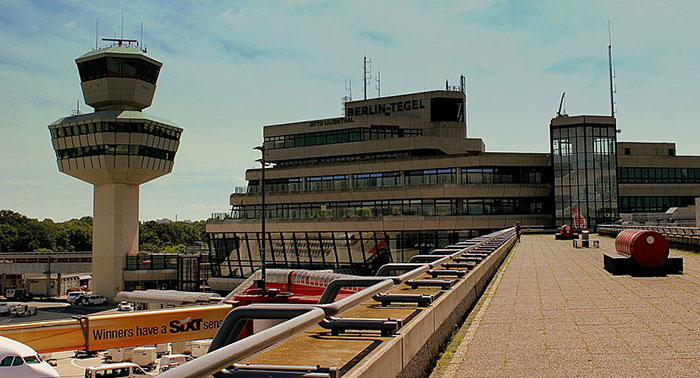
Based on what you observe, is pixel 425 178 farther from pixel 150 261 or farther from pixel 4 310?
pixel 4 310

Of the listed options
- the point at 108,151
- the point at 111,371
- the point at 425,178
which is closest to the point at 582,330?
the point at 111,371

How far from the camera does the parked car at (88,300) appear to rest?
7606cm

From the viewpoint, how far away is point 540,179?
71.3 m

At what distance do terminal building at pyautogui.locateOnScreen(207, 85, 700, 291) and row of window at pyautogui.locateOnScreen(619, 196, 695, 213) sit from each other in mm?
143

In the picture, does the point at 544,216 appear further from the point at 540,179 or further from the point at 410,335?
the point at 410,335

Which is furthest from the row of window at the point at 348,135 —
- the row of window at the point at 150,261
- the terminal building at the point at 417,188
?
the row of window at the point at 150,261

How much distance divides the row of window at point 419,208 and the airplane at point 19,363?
44831 mm

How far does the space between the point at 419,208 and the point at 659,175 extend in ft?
109

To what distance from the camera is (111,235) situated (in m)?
78.2

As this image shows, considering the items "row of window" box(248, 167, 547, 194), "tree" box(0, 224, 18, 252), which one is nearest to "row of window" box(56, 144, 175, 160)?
"row of window" box(248, 167, 547, 194)

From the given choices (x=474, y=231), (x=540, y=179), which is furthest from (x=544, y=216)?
(x=474, y=231)

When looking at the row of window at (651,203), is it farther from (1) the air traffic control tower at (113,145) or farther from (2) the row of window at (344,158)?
(1) the air traffic control tower at (113,145)

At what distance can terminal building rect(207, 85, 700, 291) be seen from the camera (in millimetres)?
66562

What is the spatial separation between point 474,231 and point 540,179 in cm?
1119
